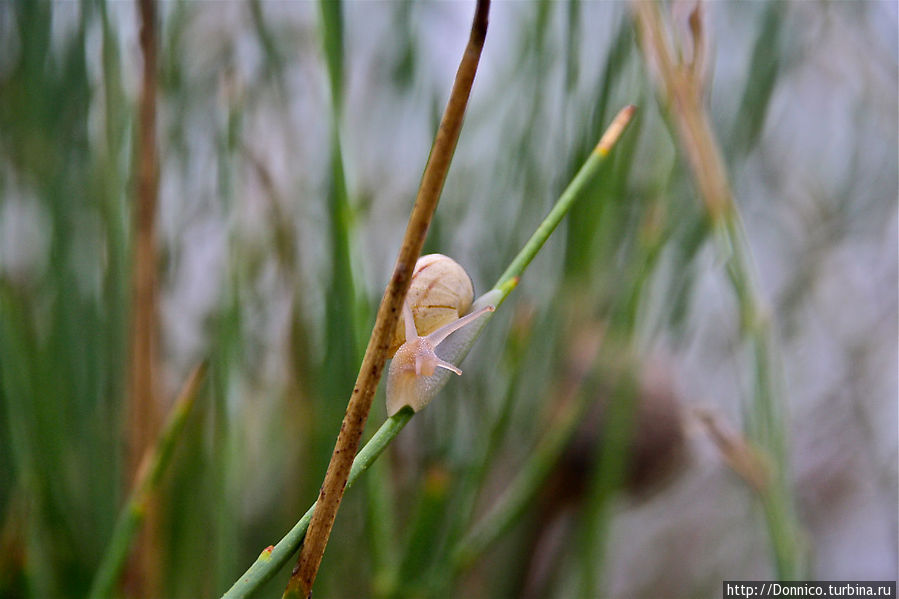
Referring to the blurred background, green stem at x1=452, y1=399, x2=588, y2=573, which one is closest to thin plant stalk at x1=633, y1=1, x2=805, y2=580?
the blurred background

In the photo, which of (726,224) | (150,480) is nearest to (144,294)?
(150,480)

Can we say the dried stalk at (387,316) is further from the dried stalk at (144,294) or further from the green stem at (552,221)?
the dried stalk at (144,294)

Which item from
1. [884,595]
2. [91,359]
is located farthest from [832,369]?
[91,359]

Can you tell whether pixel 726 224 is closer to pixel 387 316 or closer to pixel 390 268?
pixel 387 316

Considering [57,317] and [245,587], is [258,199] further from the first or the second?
[245,587]

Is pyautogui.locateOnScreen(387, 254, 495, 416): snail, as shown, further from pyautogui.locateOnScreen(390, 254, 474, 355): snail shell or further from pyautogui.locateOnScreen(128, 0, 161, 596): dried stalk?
pyautogui.locateOnScreen(128, 0, 161, 596): dried stalk

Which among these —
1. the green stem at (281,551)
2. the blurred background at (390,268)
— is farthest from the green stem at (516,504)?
the green stem at (281,551)
